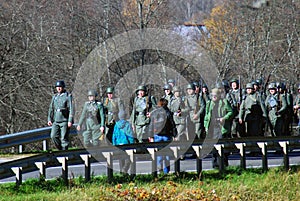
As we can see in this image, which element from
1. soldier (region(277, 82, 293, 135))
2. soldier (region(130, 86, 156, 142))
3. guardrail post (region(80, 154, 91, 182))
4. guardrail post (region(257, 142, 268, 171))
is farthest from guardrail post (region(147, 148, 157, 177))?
soldier (region(277, 82, 293, 135))

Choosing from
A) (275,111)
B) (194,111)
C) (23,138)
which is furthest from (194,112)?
(23,138)

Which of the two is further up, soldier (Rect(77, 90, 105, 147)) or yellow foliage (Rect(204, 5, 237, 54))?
yellow foliage (Rect(204, 5, 237, 54))

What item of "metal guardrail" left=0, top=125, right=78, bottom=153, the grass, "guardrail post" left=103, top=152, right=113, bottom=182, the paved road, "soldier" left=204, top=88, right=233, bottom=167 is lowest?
the grass

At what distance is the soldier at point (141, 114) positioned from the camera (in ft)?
49.1

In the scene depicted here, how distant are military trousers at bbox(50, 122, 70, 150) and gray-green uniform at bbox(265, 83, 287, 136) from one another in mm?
6073

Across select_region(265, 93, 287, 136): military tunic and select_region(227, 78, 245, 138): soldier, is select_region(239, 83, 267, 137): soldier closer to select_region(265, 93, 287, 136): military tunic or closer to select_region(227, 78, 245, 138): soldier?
select_region(227, 78, 245, 138): soldier

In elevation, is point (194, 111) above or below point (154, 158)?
above

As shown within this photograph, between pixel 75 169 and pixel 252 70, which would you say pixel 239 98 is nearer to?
pixel 75 169

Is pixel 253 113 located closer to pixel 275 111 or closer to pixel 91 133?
pixel 275 111

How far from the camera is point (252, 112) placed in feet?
56.5

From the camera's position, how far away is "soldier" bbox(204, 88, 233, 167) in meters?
15.3

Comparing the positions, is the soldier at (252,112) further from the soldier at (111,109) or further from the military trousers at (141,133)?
the soldier at (111,109)

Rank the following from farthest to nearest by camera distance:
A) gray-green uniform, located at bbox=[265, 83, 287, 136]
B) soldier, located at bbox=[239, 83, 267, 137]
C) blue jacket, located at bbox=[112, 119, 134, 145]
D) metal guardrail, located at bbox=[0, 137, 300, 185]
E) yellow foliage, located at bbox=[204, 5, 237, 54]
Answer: yellow foliage, located at bbox=[204, 5, 237, 54] < gray-green uniform, located at bbox=[265, 83, 287, 136] < soldier, located at bbox=[239, 83, 267, 137] < blue jacket, located at bbox=[112, 119, 134, 145] < metal guardrail, located at bbox=[0, 137, 300, 185]

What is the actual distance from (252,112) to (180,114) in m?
1.86
